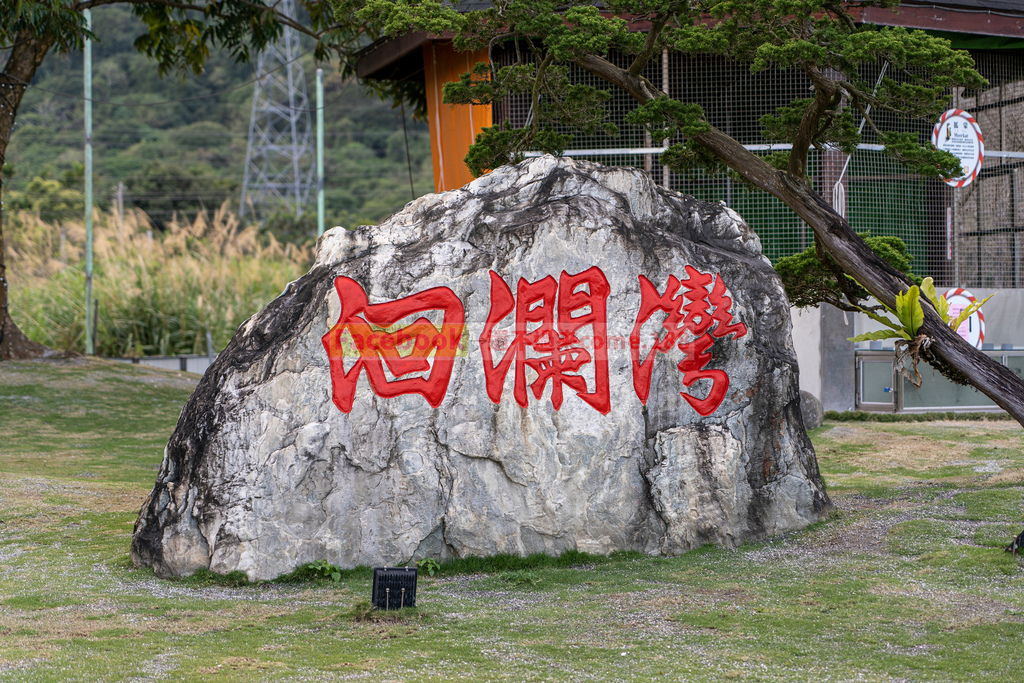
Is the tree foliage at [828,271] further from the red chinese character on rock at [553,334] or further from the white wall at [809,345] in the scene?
the white wall at [809,345]

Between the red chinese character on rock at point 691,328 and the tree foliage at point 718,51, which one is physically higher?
the tree foliage at point 718,51

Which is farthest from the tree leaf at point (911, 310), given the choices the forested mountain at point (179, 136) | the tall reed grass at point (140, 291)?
the forested mountain at point (179, 136)

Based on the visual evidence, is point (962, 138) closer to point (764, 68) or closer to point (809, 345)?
point (809, 345)

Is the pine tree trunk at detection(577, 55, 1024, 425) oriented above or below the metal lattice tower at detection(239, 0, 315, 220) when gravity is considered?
below

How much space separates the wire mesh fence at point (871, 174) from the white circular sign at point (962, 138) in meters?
0.25

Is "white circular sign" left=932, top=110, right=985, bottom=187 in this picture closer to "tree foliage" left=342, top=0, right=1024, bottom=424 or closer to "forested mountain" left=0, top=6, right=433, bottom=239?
"tree foliage" left=342, top=0, right=1024, bottom=424

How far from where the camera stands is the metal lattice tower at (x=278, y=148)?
1238 inches

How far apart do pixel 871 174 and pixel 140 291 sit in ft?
36.4

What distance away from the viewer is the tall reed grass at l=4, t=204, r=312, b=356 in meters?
15.6

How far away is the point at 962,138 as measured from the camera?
12.1m

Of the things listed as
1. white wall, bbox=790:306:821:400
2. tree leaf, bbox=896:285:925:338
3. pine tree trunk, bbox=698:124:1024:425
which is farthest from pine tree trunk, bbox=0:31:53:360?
tree leaf, bbox=896:285:925:338

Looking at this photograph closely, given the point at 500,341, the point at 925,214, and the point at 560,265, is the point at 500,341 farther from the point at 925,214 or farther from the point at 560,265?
the point at 925,214

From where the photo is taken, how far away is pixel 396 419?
5777 millimetres

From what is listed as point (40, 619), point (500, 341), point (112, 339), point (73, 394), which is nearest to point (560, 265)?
point (500, 341)
